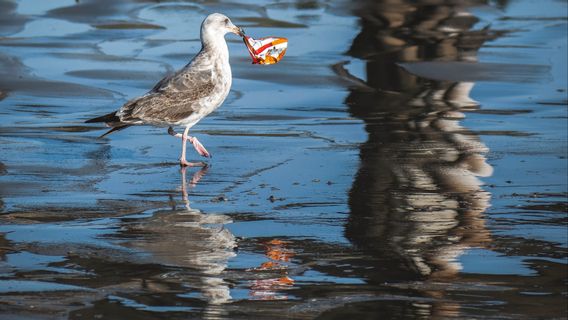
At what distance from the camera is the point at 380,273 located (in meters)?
7.19

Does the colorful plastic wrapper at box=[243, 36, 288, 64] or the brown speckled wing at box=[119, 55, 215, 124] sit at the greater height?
the colorful plastic wrapper at box=[243, 36, 288, 64]

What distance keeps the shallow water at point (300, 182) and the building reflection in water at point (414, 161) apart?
0.03 meters

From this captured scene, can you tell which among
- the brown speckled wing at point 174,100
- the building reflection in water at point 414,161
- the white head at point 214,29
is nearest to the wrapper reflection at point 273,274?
the building reflection in water at point 414,161

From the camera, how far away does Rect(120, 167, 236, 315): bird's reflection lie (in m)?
6.88

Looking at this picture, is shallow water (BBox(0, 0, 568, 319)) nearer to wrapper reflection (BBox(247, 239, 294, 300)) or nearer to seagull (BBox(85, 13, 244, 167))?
wrapper reflection (BBox(247, 239, 294, 300))

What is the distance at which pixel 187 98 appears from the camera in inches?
426

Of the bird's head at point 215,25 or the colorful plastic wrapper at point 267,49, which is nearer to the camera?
the bird's head at point 215,25

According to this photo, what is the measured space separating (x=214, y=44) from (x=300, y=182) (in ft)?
6.44

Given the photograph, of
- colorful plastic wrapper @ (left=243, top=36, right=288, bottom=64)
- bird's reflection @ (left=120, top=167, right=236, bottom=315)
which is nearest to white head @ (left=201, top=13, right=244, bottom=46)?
colorful plastic wrapper @ (left=243, top=36, right=288, bottom=64)

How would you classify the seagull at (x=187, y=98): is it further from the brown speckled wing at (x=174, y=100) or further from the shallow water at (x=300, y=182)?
the shallow water at (x=300, y=182)

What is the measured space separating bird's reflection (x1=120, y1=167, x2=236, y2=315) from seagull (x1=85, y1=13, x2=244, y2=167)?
1.65 meters

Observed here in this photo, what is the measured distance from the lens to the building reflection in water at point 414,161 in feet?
25.5

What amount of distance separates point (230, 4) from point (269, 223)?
43.5ft

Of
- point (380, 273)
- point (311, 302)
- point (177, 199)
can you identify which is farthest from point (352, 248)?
point (177, 199)
